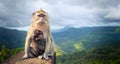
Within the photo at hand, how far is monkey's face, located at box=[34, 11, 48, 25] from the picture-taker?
7398mm

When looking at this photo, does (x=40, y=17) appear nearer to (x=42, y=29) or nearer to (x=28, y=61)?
(x=42, y=29)

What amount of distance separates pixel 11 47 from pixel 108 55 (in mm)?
3735

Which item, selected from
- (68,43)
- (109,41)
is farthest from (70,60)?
(109,41)

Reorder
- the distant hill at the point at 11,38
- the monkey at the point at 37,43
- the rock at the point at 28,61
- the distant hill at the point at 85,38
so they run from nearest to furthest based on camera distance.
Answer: the rock at the point at 28,61 → the monkey at the point at 37,43 → the distant hill at the point at 11,38 → the distant hill at the point at 85,38

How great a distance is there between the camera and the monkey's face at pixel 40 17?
24.3 feet

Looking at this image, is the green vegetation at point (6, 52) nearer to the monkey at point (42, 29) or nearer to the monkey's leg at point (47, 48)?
the monkey at point (42, 29)

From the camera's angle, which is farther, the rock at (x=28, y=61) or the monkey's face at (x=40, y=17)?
the monkey's face at (x=40, y=17)

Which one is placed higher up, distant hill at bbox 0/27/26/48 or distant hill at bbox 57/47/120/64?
distant hill at bbox 0/27/26/48

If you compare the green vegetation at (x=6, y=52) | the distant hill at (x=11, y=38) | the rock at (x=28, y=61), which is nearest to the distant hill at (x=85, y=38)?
the distant hill at (x=11, y=38)

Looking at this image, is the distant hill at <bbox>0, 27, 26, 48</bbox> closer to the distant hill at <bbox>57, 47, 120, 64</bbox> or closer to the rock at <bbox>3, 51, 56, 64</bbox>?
the distant hill at <bbox>57, 47, 120, 64</bbox>

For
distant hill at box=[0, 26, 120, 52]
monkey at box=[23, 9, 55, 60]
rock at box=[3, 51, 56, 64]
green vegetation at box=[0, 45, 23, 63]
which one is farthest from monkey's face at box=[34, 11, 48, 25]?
distant hill at box=[0, 26, 120, 52]

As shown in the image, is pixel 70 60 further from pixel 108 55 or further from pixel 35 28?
pixel 35 28

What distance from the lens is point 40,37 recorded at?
7645 mm

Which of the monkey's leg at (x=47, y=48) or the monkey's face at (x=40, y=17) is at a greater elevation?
the monkey's face at (x=40, y=17)
